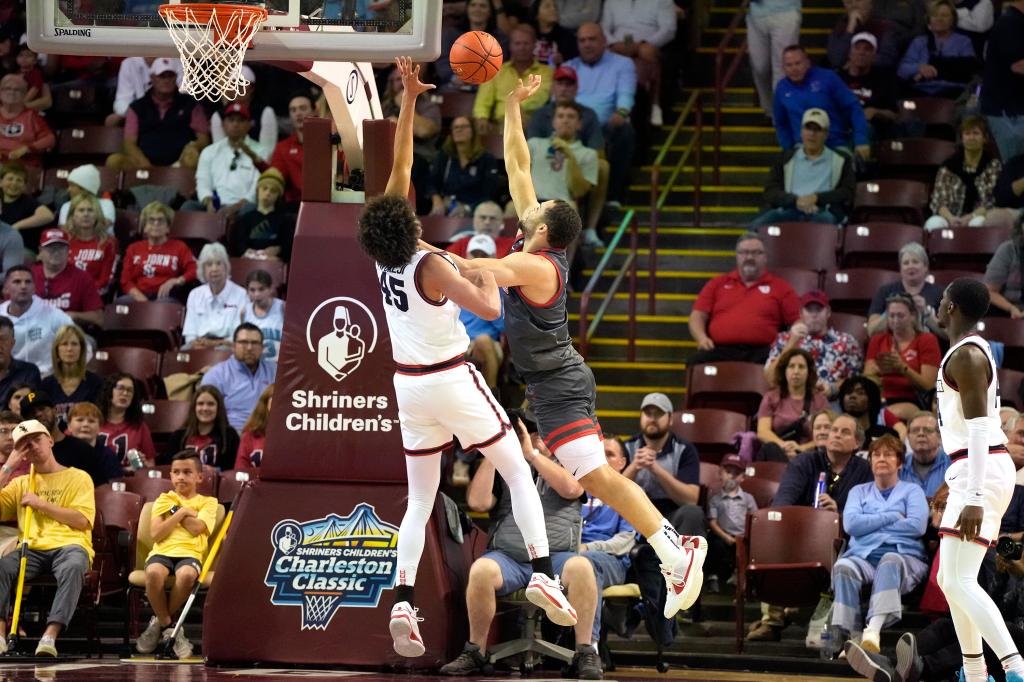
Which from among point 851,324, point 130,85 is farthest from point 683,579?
point 130,85

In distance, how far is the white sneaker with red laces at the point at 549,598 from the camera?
297 inches

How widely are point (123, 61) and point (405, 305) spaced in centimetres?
1047

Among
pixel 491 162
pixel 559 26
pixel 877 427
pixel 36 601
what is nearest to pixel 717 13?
pixel 559 26

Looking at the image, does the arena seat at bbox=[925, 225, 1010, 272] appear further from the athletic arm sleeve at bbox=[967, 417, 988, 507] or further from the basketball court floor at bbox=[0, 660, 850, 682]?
the athletic arm sleeve at bbox=[967, 417, 988, 507]

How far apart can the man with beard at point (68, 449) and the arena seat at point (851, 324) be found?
18.2 feet

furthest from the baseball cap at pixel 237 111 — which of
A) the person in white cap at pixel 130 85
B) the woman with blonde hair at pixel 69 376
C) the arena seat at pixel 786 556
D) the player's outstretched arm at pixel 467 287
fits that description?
the player's outstretched arm at pixel 467 287

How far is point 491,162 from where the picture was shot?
14547mm

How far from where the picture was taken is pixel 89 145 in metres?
16.7

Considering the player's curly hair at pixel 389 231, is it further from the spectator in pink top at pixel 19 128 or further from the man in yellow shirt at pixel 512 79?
the spectator in pink top at pixel 19 128

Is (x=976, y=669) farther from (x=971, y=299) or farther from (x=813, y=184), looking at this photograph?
(x=813, y=184)

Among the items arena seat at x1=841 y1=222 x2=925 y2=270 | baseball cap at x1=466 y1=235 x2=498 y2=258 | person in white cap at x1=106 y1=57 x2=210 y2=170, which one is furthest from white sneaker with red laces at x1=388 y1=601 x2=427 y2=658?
person in white cap at x1=106 y1=57 x2=210 y2=170

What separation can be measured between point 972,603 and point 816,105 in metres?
7.66

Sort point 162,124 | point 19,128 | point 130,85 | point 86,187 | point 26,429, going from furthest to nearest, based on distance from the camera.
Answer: point 130,85 → point 19,128 → point 162,124 → point 86,187 → point 26,429

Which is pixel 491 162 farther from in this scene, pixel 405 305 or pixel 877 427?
pixel 405 305
